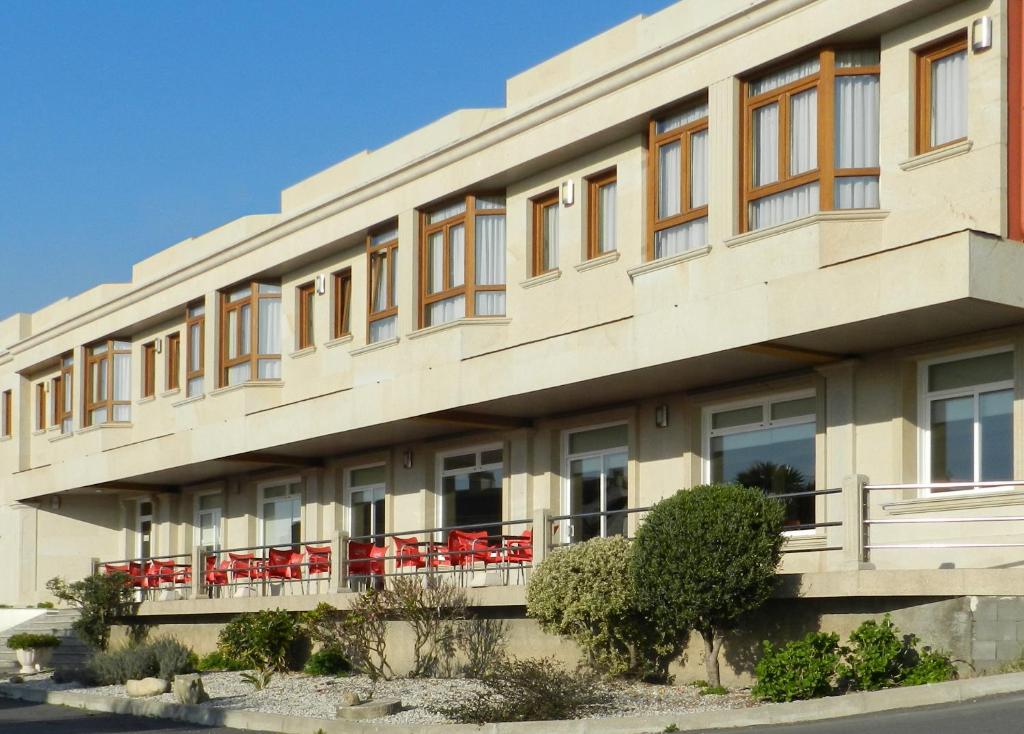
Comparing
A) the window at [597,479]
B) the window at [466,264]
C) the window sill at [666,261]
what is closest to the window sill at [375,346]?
the window at [466,264]

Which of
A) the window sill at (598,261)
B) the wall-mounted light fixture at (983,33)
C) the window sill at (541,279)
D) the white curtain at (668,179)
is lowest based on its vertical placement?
the window sill at (541,279)

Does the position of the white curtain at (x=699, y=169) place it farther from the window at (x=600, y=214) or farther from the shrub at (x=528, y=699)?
the shrub at (x=528, y=699)

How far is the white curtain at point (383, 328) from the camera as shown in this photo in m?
26.5

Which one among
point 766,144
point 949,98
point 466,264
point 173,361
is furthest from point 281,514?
point 949,98

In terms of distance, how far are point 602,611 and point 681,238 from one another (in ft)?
17.8

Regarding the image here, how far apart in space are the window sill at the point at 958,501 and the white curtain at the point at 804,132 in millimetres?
4204

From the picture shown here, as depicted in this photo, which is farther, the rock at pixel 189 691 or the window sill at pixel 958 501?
the rock at pixel 189 691

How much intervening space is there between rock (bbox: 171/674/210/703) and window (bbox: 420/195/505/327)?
286 inches

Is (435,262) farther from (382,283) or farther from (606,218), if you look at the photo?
(606,218)

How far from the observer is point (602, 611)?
1811 cm

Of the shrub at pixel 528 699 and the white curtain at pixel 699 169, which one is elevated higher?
the white curtain at pixel 699 169

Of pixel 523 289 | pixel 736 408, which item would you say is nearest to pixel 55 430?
pixel 523 289

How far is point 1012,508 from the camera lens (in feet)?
56.1

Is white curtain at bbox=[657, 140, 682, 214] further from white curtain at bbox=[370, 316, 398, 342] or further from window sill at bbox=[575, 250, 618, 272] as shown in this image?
white curtain at bbox=[370, 316, 398, 342]
